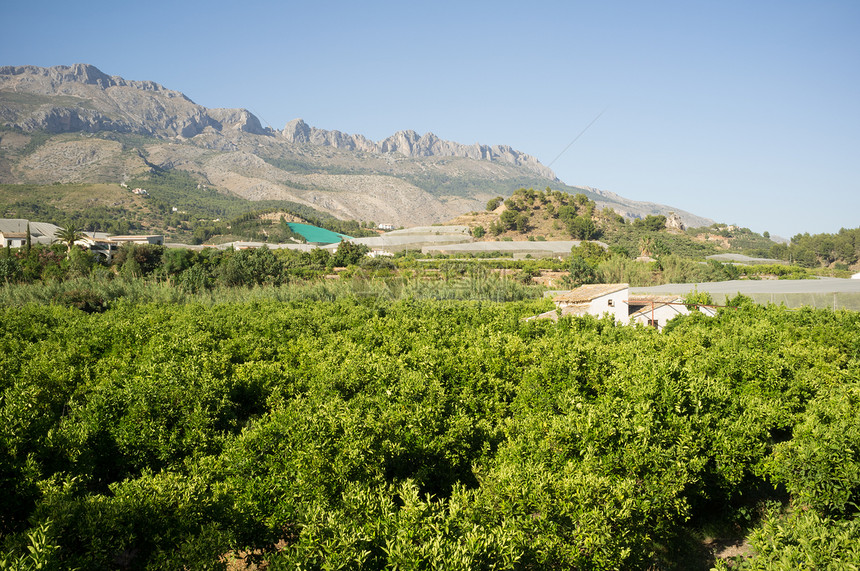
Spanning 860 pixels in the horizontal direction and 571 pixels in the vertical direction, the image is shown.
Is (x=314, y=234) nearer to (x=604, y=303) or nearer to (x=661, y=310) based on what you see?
(x=604, y=303)

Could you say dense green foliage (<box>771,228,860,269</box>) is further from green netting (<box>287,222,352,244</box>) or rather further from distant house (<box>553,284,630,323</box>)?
green netting (<box>287,222,352,244</box>)

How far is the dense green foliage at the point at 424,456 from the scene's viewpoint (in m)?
7.18

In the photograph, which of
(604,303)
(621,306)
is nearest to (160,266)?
(604,303)

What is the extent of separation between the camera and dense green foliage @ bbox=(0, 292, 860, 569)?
23.6 ft

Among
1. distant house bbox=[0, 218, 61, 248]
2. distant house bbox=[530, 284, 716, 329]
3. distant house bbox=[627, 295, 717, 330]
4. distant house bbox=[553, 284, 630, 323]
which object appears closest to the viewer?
distant house bbox=[627, 295, 717, 330]

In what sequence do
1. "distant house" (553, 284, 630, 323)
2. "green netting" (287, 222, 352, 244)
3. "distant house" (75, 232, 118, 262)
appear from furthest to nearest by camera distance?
"green netting" (287, 222, 352, 244)
"distant house" (75, 232, 118, 262)
"distant house" (553, 284, 630, 323)

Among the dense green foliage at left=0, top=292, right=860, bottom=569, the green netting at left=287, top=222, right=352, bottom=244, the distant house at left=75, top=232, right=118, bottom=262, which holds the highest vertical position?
the green netting at left=287, top=222, right=352, bottom=244

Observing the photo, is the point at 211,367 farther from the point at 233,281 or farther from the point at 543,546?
the point at 233,281

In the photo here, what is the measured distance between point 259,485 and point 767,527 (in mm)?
7714

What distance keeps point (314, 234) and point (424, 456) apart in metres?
107

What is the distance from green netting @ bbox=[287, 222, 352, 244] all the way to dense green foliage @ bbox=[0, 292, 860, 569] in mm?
92340

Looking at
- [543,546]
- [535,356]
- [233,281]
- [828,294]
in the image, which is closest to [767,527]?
[543,546]

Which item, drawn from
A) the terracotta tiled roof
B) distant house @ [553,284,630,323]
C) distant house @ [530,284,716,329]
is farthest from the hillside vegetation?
distant house @ [530,284,716,329]

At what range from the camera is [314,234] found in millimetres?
113312
